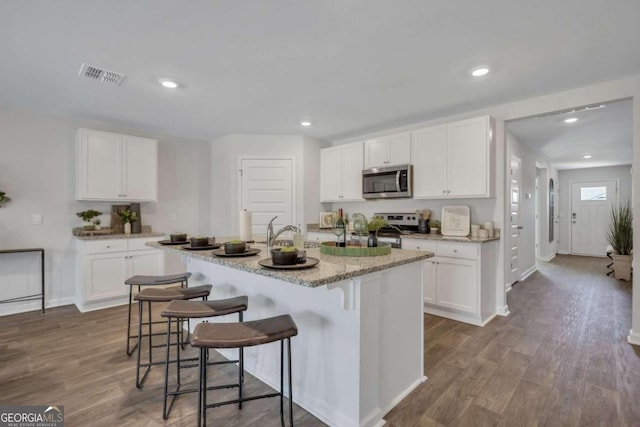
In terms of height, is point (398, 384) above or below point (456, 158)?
below

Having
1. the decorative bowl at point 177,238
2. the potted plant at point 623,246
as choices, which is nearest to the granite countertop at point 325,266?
the decorative bowl at point 177,238

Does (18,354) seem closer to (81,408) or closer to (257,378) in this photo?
(81,408)

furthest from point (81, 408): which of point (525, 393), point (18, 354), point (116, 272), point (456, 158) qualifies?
point (456, 158)

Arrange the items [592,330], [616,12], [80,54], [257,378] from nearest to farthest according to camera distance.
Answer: [616,12]
[257,378]
[80,54]
[592,330]

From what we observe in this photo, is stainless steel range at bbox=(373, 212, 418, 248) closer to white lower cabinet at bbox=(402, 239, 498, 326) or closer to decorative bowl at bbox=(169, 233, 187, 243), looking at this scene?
white lower cabinet at bbox=(402, 239, 498, 326)

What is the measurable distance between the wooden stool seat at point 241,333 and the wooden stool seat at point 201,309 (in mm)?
198

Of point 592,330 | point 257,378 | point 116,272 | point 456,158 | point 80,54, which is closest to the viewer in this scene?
point 257,378

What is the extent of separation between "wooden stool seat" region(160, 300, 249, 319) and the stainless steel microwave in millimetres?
2722

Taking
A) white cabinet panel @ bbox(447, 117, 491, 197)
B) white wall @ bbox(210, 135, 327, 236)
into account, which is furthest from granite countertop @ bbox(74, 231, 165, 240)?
white cabinet panel @ bbox(447, 117, 491, 197)

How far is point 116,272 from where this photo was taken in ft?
12.5

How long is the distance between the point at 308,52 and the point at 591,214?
8.88 m

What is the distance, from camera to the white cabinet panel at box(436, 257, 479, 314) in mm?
3207

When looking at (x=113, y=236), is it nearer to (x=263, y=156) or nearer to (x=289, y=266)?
(x=263, y=156)

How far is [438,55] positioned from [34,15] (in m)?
2.72
